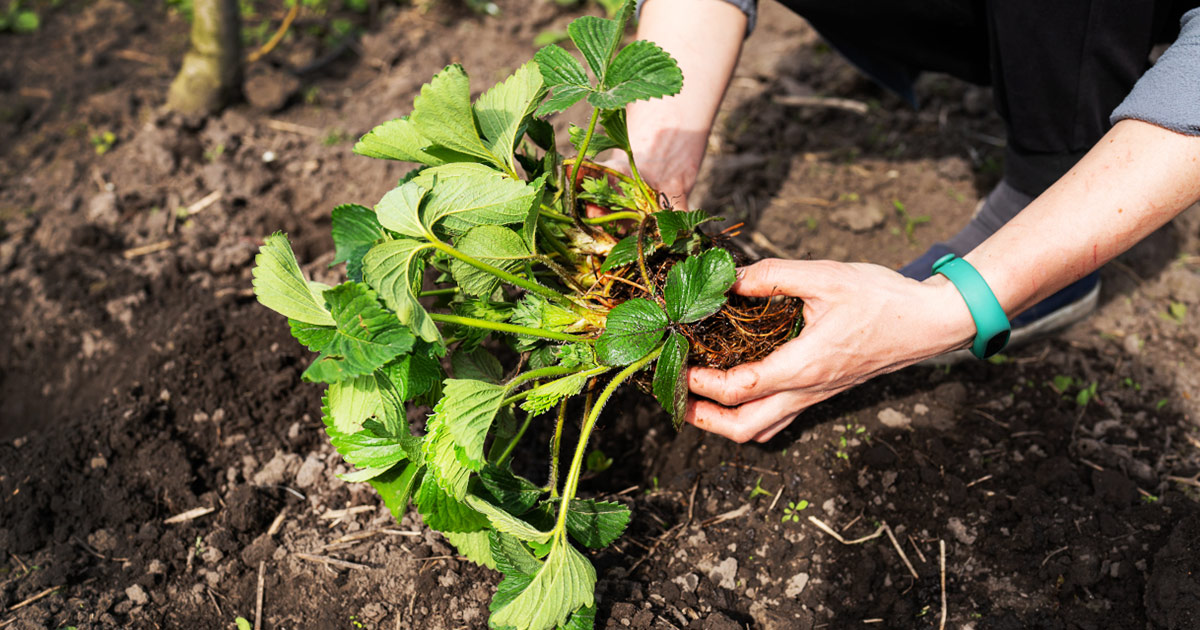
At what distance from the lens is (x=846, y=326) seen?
1350 mm

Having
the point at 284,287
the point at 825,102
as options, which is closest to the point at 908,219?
the point at 825,102

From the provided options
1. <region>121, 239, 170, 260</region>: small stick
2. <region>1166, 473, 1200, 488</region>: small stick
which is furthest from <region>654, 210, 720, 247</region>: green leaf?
<region>121, 239, 170, 260</region>: small stick

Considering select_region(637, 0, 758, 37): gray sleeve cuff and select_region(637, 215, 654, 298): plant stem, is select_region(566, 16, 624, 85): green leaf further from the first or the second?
select_region(637, 0, 758, 37): gray sleeve cuff

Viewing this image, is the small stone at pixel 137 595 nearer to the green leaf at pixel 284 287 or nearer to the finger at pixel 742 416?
the green leaf at pixel 284 287

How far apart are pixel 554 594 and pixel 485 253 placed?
0.59 m

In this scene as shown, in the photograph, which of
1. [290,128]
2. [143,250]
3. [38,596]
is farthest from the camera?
[290,128]

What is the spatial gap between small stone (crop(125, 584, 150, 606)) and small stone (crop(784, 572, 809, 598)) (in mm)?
1271

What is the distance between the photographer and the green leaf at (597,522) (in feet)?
4.63

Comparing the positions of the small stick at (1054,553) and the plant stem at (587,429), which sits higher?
the plant stem at (587,429)

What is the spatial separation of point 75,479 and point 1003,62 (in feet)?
7.70

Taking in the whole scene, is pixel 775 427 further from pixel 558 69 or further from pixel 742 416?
pixel 558 69

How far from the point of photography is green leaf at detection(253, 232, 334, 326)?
1.26m

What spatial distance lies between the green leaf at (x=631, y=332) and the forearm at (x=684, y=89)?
1.76 ft

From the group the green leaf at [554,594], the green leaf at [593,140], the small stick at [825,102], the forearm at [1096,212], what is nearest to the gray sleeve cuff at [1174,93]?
the forearm at [1096,212]
